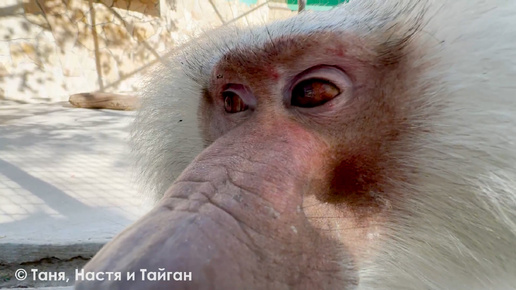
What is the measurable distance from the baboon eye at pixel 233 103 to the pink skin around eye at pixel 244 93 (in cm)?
1

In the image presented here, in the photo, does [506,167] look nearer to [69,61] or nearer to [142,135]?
[142,135]

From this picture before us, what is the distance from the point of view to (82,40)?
6.36 metres

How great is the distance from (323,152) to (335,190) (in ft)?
0.22

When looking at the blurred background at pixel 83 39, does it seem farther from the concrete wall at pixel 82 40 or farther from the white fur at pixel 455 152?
the white fur at pixel 455 152

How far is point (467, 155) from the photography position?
2.45 ft

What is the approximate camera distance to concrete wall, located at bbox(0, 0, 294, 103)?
5.67 metres

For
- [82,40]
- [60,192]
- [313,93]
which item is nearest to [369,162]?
[313,93]

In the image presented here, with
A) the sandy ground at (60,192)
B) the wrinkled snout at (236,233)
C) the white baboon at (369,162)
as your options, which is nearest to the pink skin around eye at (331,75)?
the white baboon at (369,162)

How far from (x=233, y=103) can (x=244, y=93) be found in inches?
2.1

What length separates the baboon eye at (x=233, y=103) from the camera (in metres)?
0.96

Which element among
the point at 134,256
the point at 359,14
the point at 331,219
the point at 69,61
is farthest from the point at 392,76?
the point at 69,61

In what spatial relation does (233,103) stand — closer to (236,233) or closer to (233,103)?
(233,103)

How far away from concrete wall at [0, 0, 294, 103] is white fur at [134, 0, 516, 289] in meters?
4.59

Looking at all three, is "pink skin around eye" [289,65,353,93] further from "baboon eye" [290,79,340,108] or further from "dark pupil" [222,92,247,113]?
"dark pupil" [222,92,247,113]
